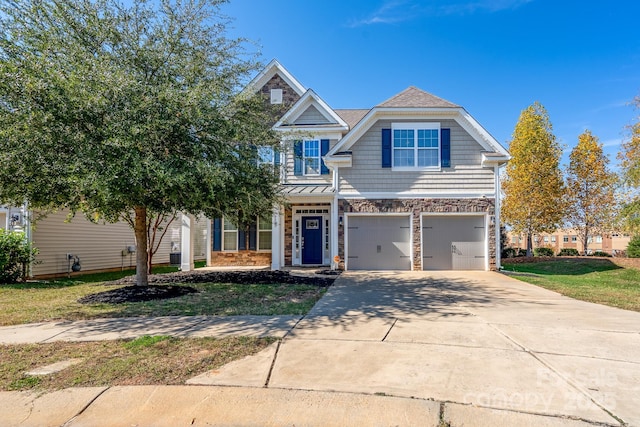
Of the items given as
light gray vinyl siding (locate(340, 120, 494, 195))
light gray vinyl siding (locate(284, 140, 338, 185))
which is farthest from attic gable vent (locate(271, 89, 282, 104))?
light gray vinyl siding (locate(340, 120, 494, 195))

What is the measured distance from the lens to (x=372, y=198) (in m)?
13.6

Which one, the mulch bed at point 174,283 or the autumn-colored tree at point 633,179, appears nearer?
the mulch bed at point 174,283

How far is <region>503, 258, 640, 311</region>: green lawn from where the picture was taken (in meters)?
8.45

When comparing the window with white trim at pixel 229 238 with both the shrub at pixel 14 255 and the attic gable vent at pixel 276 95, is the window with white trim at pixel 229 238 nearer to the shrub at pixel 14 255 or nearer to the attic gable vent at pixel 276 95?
the attic gable vent at pixel 276 95

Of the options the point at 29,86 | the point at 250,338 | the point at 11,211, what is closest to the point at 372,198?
the point at 250,338

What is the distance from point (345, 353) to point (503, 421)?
6.33 feet

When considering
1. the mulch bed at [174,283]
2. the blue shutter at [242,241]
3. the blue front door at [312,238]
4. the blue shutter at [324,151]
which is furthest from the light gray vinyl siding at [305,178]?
the mulch bed at [174,283]

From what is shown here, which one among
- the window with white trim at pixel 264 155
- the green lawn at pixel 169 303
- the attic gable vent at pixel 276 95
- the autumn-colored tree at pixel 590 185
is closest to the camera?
the green lawn at pixel 169 303

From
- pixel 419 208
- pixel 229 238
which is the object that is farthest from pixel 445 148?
A: pixel 229 238

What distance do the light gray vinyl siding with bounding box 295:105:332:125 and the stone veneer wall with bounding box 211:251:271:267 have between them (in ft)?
18.5

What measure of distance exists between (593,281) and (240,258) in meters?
12.8

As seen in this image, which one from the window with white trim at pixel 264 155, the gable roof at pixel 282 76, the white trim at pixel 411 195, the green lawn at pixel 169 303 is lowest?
the green lawn at pixel 169 303

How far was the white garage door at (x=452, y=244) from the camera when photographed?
13633 mm

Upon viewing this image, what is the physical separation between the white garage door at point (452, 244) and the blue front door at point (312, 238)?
13.7 ft
